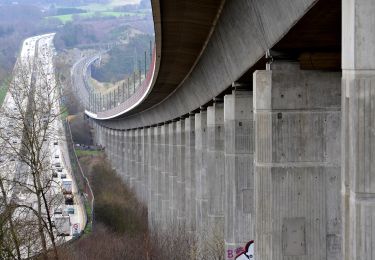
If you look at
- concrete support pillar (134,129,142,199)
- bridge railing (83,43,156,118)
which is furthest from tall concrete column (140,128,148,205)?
bridge railing (83,43,156,118)

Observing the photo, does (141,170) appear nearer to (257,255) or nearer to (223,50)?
(223,50)

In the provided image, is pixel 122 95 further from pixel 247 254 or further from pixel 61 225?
pixel 247 254

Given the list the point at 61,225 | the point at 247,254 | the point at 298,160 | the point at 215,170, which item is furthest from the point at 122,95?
the point at 298,160

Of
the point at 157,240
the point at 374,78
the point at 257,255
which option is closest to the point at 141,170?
the point at 157,240

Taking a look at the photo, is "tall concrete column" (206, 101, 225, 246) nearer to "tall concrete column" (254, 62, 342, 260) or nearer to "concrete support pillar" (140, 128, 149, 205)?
"tall concrete column" (254, 62, 342, 260)

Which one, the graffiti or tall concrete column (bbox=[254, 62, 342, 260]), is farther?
the graffiti

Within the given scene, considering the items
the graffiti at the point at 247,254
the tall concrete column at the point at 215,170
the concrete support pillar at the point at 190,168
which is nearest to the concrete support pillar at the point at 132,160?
the concrete support pillar at the point at 190,168
